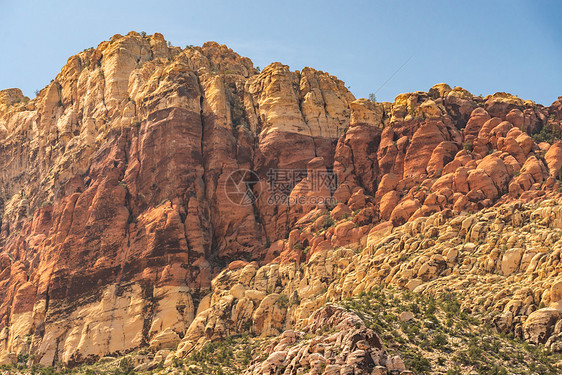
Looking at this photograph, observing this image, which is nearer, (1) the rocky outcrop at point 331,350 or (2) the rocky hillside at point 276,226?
(1) the rocky outcrop at point 331,350

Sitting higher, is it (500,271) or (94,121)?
(94,121)

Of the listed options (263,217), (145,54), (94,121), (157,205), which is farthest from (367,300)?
(145,54)

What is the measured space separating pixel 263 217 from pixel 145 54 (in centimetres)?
3799

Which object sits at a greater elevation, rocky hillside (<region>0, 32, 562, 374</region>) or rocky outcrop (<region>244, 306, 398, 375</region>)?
rocky hillside (<region>0, 32, 562, 374</region>)

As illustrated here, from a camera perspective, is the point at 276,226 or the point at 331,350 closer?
the point at 331,350

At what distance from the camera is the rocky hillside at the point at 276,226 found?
7069 centimetres

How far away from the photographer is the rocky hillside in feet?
232

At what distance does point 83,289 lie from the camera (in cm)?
9469

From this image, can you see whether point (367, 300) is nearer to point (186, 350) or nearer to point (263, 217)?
point (186, 350)

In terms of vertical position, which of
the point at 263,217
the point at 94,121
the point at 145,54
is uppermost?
the point at 145,54

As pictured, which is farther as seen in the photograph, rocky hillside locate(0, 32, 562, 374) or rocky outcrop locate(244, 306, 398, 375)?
rocky hillside locate(0, 32, 562, 374)

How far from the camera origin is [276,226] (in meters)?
98.1

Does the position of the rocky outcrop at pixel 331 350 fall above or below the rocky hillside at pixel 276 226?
below

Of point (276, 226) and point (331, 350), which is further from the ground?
point (276, 226)
